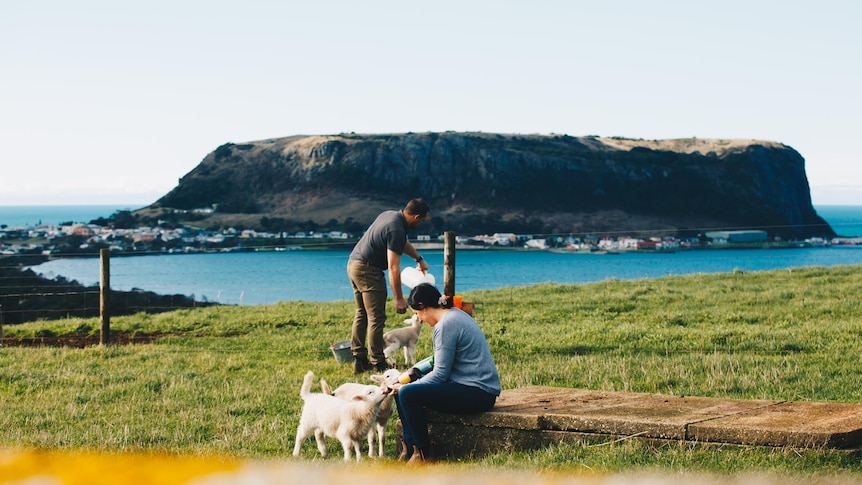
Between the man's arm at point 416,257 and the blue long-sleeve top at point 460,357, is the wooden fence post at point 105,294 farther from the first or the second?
the blue long-sleeve top at point 460,357

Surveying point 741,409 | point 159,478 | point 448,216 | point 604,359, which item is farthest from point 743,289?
point 448,216

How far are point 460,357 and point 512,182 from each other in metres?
134

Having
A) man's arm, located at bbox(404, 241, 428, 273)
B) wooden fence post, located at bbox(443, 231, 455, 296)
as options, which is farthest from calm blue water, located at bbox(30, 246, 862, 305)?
man's arm, located at bbox(404, 241, 428, 273)

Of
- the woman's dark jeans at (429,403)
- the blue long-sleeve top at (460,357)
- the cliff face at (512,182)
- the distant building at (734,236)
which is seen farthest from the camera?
the cliff face at (512,182)

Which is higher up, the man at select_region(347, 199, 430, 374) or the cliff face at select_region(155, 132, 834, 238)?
the cliff face at select_region(155, 132, 834, 238)

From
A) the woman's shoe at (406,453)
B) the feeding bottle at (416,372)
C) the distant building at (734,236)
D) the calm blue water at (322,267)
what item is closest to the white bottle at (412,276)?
the feeding bottle at (416,372)

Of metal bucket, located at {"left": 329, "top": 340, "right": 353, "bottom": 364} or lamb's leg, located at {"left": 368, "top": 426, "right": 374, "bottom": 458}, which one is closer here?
lamb's leg, located at {"left": 368, "top": 426, "right": 374, "bottom": 458}

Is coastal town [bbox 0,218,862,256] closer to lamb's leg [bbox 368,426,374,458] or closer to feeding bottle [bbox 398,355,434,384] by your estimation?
feeding bottle [bbox 398,355,434,384]

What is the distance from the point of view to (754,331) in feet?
44.2

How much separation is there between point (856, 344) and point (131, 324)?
14260 millimetres

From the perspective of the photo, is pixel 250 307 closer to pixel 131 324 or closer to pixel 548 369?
pixel 131 324

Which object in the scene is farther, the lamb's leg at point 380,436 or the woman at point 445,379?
the lamb's leg at point 380,436

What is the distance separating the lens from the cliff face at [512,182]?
132625 mm

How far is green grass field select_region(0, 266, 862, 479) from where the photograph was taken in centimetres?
653
